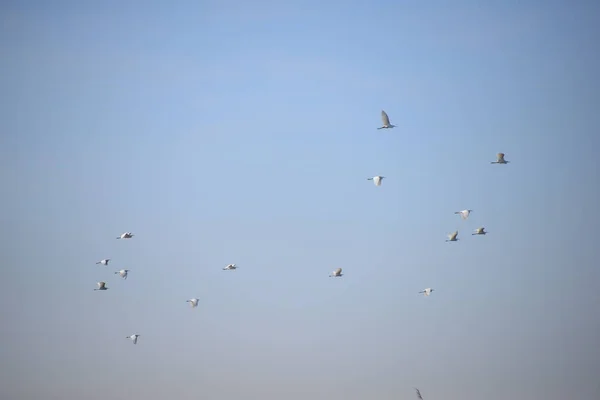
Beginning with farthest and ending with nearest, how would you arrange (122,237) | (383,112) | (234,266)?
(234,266) → (122,237) → (383,112)

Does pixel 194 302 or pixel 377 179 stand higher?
pixel 377 179

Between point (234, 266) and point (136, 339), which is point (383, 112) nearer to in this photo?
point (234, 266)

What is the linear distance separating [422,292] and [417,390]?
7903 mm

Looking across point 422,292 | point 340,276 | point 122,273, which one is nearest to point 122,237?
point 122,273

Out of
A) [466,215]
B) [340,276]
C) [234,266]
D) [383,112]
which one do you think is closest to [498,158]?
[466,215]

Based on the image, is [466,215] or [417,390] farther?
[417,390]

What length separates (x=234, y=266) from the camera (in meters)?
87.2

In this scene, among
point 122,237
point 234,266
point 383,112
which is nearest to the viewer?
point 383,112

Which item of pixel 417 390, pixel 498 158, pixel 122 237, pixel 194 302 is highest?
pixel 498 158

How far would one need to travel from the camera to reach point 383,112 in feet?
245

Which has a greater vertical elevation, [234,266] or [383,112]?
[383,112]

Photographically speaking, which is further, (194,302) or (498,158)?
(194,302)

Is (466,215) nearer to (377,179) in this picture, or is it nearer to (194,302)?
(377,179)

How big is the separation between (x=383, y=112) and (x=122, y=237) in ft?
72.5
